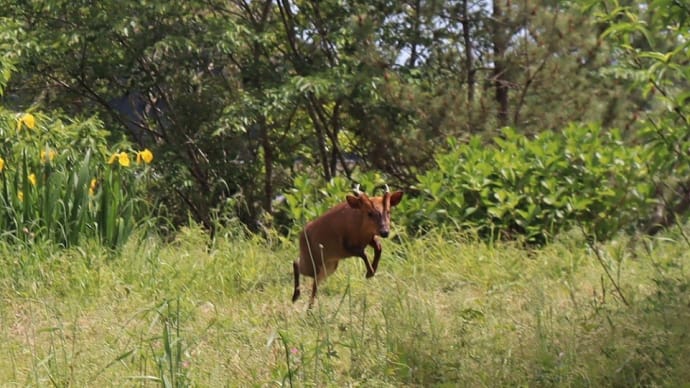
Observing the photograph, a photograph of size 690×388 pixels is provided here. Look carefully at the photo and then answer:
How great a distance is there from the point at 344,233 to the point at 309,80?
20.2ft

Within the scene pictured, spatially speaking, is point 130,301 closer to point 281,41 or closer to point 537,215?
point 537,215

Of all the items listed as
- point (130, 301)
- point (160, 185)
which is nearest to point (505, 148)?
point (130, 301)

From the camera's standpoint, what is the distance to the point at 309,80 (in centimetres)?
1172

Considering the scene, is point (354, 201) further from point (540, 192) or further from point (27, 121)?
point (27, 121)

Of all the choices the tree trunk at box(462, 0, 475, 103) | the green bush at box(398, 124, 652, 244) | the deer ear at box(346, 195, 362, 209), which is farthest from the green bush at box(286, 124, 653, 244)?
the tree trunk at box(462, 0, 475, 103)

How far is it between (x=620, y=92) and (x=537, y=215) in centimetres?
416

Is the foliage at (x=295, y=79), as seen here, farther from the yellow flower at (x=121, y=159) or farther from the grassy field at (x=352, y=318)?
the grassy field at (x=352, y=318)

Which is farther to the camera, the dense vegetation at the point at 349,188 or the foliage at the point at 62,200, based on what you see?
the foliage at the point at 62,200

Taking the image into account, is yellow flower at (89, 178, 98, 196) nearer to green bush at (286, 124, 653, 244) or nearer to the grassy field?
the grassy field

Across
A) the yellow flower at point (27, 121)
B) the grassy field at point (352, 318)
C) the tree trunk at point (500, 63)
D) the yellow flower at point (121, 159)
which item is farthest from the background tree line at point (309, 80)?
the grassy field at point (352, 318)

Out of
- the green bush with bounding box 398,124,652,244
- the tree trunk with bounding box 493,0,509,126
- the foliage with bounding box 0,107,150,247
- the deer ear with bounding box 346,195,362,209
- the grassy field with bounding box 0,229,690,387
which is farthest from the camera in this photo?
the tree trunk with bounding box 493,0,509,126

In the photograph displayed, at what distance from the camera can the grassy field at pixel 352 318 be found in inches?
177

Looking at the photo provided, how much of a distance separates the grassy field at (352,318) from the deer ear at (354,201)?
1.30 feet

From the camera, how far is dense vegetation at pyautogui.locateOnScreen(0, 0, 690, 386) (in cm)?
480
